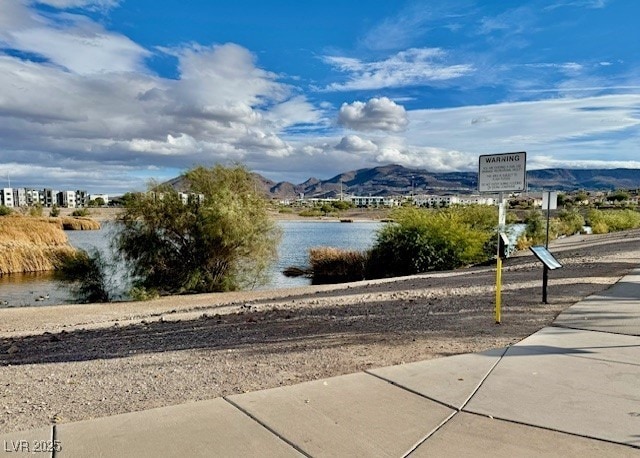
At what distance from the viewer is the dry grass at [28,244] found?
3912 centimetres

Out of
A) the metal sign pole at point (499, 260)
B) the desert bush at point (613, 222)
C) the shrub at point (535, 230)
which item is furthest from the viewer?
the desert bush at point (613, 222)

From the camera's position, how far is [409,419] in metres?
4.76

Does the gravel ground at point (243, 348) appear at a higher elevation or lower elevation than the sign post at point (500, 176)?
lower

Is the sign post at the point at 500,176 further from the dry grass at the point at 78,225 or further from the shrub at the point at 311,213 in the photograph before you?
the shrub at the point at 311,213

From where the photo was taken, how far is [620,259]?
2009cm

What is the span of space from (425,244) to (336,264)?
6.44 metres

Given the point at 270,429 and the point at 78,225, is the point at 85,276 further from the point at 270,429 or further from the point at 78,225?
the point at 78,225

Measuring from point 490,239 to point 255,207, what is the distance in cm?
1483

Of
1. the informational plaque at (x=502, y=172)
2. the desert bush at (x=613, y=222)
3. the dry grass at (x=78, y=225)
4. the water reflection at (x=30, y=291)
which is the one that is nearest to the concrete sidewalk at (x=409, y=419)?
the informational plaque at (x=502, y=172)

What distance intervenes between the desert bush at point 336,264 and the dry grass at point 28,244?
15.9m

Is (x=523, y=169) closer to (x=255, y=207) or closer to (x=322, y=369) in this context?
(x=322, y=369)

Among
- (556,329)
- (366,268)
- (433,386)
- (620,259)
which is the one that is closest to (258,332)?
(433,386)

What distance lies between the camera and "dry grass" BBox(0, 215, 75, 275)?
39.1 m

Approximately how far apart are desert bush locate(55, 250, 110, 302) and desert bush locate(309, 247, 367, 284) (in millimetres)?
12991
